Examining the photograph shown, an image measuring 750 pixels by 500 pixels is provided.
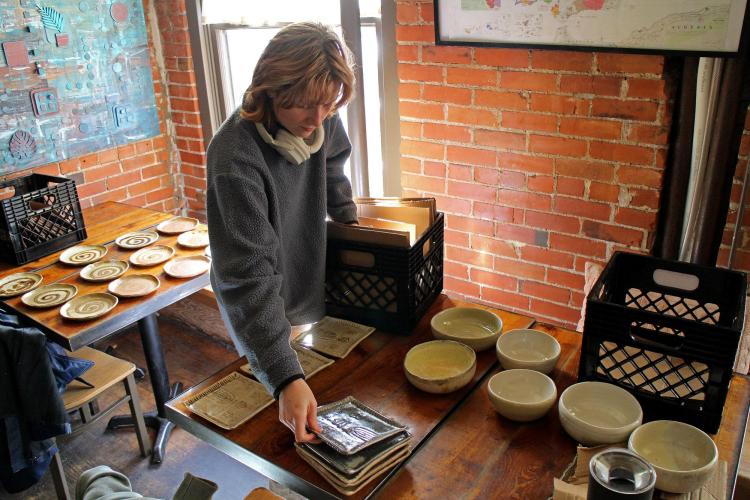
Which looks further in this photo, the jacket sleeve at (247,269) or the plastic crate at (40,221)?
the plastic crate at (40,221)

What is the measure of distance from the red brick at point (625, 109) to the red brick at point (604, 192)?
9.5 inches

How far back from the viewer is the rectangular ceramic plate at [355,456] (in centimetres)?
111

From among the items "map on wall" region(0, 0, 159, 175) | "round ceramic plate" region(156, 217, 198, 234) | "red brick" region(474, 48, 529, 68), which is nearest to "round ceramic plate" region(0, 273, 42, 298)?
"round ceramic plate" region(156, 217, 198, 234)

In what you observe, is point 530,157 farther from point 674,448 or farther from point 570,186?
point 674,448

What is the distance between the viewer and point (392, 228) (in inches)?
64.3

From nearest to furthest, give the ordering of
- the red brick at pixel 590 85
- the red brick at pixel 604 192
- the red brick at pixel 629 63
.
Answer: the red brick at pixel 629 63 → the red brick at pixel 590 85 → the red brick at pixel 604 192

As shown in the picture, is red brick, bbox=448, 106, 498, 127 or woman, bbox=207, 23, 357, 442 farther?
red brick, bbox=448, 106, 498, 127

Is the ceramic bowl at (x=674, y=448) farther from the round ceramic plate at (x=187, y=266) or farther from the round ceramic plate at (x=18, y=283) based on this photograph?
the round ceramic plate at (x=18, y=283)

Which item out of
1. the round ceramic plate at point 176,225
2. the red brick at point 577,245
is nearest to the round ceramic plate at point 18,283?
the round ceramic plate at point 176,225

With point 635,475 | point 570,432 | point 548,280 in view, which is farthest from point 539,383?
point 548,280

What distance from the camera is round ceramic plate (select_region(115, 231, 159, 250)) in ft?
8.47

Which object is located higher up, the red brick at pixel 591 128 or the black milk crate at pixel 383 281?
the red brick at pixel 591 128

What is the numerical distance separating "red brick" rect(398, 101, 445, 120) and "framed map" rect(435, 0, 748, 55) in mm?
265

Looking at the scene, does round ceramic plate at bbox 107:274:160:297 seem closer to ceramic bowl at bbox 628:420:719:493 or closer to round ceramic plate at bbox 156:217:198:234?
round ceramic plate at bbox 156:217:198:234
